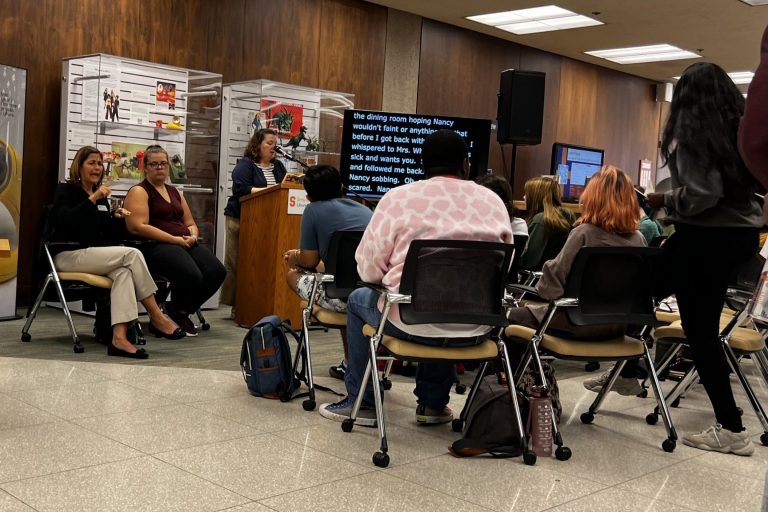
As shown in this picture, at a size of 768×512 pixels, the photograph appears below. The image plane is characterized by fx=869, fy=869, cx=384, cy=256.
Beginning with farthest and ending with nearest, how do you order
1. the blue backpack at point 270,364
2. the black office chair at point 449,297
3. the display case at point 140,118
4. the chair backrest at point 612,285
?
1. the display case at point 140,118
2. the blue backpack at point 270,364
3. the chair backrest at point 612,285
4. the black office chair at point 449,297

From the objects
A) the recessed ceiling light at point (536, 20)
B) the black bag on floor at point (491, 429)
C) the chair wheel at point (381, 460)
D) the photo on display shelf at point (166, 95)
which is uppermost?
the recessed ceiling light at point (536, 20)

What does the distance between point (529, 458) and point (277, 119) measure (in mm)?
4737

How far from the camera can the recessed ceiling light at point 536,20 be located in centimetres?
976

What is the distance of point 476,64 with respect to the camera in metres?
11.0

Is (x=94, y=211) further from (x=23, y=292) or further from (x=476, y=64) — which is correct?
(x=476, y=64)

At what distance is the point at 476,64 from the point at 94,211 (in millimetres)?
6757

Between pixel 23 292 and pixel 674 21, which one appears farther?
pixel 674 21

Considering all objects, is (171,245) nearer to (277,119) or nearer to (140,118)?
(140,118)

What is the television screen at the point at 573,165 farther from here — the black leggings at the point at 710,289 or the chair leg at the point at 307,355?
the black leggings at the point at 710,289

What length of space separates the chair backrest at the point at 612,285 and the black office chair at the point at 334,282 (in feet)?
3.39

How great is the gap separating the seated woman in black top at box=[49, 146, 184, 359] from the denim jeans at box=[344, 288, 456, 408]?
1.72m

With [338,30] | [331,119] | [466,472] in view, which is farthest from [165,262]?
[338,30]

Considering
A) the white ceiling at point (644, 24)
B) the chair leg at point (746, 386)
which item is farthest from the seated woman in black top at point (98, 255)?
the white ceiling at point (644, 24)

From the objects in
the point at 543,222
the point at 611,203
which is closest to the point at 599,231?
the point at 611,203
